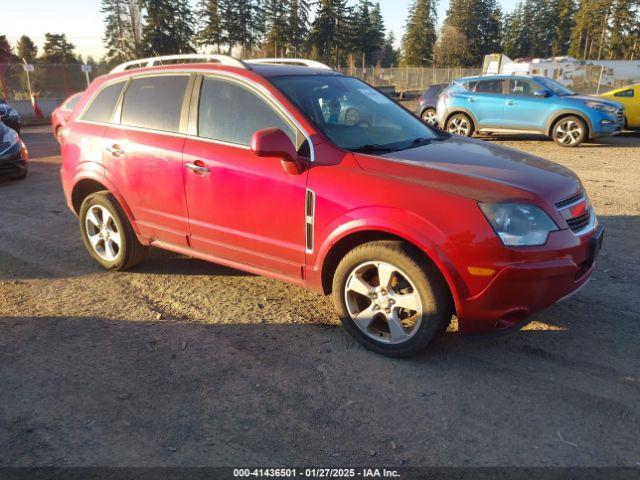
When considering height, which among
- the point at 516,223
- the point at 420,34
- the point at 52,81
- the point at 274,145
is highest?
the point at 420,34

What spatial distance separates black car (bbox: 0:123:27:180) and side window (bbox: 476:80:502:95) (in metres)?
10.5

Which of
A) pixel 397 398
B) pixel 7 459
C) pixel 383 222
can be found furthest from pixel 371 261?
pixel 7 459

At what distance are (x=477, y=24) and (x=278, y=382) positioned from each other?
331ft

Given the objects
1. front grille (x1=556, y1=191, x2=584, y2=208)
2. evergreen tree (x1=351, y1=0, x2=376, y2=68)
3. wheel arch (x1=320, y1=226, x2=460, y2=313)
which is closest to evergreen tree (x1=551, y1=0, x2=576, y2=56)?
evergreen tree (x1=351, y1=0, x2=376, y2=68)

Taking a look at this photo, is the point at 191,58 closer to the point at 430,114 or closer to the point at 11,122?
the point at 430,114

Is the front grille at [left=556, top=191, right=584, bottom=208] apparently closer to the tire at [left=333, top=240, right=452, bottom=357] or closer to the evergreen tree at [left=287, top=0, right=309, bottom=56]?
the tire at [left=333, top=240, right=452, bottom=357]

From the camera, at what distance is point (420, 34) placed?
93250 millimetres

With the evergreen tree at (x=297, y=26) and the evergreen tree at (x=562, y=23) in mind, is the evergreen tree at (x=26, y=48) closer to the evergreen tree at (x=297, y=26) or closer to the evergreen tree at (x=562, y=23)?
the evergreen tree at (x=297, y=26)

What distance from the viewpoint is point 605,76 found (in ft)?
127

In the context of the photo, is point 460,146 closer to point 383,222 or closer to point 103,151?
point 383,222

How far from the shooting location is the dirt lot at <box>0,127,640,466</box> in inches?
99.0

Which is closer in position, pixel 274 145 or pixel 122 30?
pixel 274 145

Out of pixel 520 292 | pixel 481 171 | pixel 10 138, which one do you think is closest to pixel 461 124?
pixel 10 138

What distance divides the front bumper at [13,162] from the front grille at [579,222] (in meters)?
9.21
